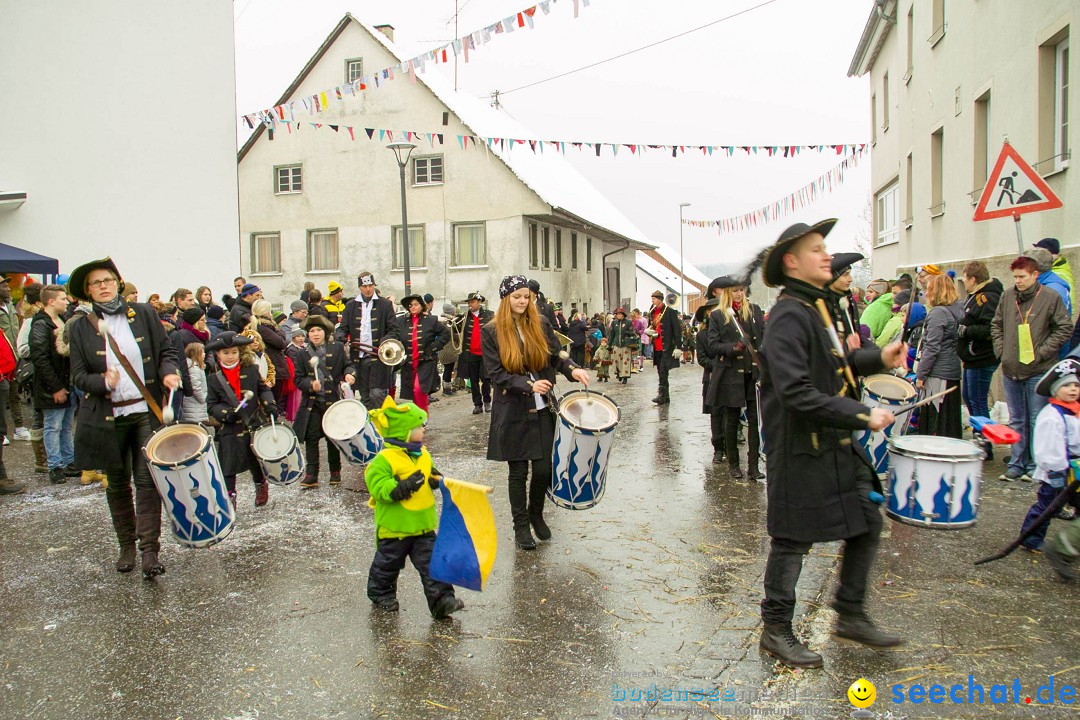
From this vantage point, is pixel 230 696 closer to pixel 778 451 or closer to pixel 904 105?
pixel 778 451

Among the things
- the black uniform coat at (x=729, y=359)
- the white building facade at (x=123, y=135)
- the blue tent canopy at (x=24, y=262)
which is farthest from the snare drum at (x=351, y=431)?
the white building facade at (x=123, y=135)

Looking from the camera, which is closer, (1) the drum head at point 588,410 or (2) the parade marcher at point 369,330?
(1) the drum head at point 588,410

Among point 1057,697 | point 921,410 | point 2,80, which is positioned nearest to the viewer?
point 1057,697

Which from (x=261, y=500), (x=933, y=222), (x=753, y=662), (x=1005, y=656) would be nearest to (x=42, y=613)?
(x=261, y=500)

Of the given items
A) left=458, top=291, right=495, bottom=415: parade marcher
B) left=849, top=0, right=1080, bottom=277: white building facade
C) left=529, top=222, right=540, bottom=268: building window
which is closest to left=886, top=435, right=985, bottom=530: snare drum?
left=849, top=0, right=1080, bottom=277: white building facade

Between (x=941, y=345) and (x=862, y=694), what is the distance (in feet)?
18.7

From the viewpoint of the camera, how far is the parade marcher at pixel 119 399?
5.43 meters

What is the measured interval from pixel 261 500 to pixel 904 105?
17238 mm

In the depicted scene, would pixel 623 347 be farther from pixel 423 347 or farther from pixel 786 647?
pixel 786 647

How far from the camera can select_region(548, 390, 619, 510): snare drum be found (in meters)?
5.53

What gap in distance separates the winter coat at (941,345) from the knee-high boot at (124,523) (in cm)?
704

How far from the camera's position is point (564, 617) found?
4613 mm

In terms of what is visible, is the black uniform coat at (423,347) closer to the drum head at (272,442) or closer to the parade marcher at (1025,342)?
the drum head at (272,442)

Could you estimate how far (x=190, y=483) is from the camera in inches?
203
